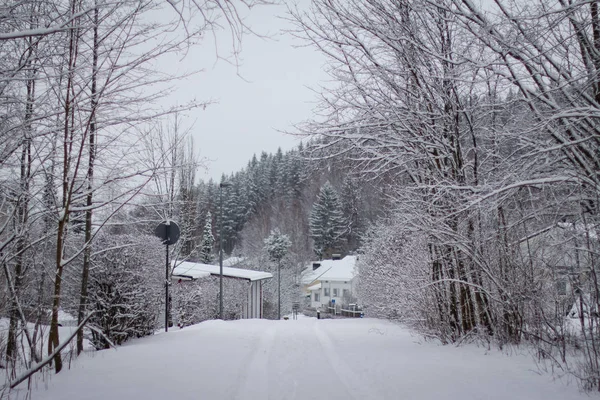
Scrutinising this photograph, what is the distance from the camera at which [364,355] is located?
565 centimetres

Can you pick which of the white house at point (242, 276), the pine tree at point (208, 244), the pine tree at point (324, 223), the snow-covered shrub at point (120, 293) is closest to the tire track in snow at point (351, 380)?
the snow-covered shrub at point (120, 293)

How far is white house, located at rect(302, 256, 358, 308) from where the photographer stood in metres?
44.4

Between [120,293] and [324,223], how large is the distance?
140ft

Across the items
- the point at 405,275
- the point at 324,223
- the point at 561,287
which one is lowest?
the point at 561,287

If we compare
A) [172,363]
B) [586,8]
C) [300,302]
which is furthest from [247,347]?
[300,302]

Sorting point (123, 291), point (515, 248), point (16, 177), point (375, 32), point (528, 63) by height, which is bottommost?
point (123, 291)

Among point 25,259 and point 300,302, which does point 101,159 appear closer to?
point 25,259

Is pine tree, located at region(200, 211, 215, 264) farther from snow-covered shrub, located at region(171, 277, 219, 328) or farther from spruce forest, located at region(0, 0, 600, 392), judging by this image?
spruce forest, located at region(0, 0, 600, 392)

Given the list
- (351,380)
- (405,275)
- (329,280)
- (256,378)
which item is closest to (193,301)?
(405,275)

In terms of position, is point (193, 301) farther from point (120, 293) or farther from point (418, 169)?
point (418, 169)

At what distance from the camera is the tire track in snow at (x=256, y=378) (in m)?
3.85

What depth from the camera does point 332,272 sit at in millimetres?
45281

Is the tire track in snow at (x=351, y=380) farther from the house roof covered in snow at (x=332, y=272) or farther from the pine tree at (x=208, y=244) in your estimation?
the house roof covered in snow at (x=332, y=272)

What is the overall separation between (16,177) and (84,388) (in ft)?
9.35
